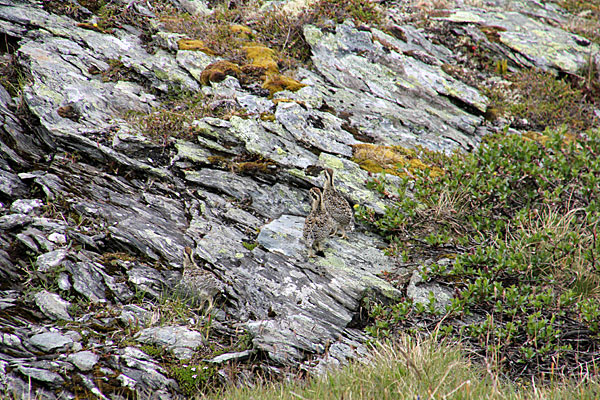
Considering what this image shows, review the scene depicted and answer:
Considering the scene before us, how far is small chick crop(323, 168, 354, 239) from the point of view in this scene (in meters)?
8.94

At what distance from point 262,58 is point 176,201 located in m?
6.26

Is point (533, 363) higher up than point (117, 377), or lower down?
higher up

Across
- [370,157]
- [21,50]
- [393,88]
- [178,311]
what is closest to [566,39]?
[393,88]

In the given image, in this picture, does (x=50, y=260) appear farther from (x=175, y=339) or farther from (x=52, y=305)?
(x=175, y=339)

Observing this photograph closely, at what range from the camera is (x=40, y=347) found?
618 centimetres

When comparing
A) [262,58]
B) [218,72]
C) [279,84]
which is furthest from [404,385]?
[262,58]

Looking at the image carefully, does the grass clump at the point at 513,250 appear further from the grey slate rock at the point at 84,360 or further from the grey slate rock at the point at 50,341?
the grey slate rock at the point at 50,341

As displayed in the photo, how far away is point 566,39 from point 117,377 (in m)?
19.6

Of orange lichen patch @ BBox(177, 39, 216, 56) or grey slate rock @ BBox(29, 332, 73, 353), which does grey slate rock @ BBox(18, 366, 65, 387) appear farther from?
orange lichen patch @ BBox(177, 39, 216, 56)

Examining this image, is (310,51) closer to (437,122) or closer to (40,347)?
(437,122)

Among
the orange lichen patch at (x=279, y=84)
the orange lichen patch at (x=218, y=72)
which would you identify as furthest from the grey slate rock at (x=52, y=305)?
the orange lichen patch at (x=279, y=84)

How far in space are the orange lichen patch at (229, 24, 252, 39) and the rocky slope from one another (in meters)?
2.14

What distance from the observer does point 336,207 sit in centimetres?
895

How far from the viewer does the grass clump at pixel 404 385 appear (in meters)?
4.85
